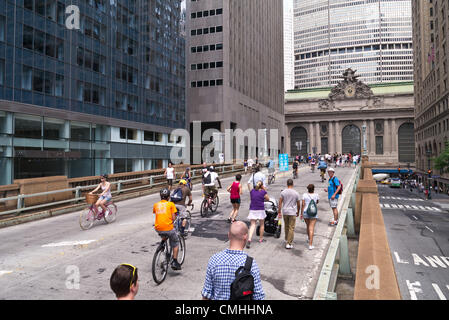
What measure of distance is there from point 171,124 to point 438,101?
173 feet

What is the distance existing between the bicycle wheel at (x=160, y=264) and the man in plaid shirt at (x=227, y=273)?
3.34 metres

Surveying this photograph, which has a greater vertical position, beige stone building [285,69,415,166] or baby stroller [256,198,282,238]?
beige stone building [285,69,415,166]

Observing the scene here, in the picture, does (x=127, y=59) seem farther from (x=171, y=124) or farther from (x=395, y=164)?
(x=395, y=164)

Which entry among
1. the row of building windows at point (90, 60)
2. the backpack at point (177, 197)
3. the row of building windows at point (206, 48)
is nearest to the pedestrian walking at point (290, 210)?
the backpack at point (177, 197)

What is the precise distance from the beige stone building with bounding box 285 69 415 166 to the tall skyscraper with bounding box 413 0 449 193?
204 inches

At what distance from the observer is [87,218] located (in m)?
12.4

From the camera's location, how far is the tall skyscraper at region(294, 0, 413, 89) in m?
170

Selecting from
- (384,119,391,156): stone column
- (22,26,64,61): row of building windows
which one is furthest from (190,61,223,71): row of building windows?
(384,119,391,156): stone column

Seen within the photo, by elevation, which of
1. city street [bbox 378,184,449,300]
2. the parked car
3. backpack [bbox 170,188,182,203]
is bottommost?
city street [bbox 378,184,449,300]

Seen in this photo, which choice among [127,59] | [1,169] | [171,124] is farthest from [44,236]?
[171,124]

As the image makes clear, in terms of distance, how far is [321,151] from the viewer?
99625 mm

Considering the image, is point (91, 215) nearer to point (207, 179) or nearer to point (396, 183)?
point (207, 179)

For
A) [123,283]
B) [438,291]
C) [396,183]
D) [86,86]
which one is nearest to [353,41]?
[396,183]

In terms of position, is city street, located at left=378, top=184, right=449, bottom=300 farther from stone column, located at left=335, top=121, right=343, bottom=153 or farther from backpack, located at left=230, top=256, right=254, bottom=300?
stone column, located at left=335, top=121, right=343, bottom=153
